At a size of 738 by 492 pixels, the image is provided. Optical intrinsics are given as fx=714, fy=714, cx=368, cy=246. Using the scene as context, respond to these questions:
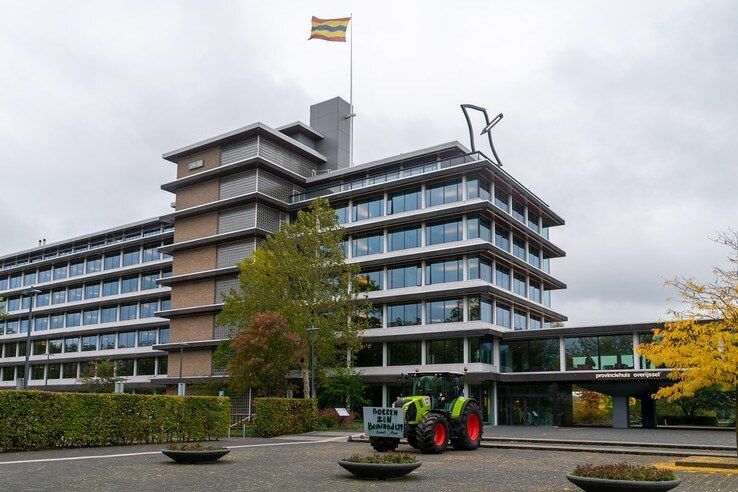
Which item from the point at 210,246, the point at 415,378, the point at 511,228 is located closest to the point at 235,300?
the point at 210,246

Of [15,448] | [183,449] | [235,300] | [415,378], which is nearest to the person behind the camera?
[183,449]

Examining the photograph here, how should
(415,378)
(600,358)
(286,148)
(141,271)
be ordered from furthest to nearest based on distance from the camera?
(141,271), (286,148), (600,358), (415,378)

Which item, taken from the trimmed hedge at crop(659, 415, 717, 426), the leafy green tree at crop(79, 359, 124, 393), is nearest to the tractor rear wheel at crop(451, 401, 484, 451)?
the trimmed hedge at crop(659, 415, 717, 426)

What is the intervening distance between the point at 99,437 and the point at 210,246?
3932 cm

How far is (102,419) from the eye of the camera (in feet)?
101

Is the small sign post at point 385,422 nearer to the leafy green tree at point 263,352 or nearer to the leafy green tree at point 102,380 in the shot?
the leafy green tree at point 263,352

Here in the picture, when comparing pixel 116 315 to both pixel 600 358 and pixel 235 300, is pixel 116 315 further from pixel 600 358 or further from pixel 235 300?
pixel 600 358

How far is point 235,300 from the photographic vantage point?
5531 cm

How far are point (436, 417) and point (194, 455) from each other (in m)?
9.51

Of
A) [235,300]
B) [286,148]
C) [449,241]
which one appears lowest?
[235,300]

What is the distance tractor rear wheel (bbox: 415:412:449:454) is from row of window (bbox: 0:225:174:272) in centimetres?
6734

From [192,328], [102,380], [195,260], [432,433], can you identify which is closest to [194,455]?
[432,433]

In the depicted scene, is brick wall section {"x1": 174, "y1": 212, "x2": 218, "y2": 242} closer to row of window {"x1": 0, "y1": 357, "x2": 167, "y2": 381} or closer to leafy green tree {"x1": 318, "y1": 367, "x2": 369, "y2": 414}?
row of window {"x1": 0, "y1": 357, "x2": 167, "y2": 381}

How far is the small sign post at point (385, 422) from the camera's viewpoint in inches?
1018
